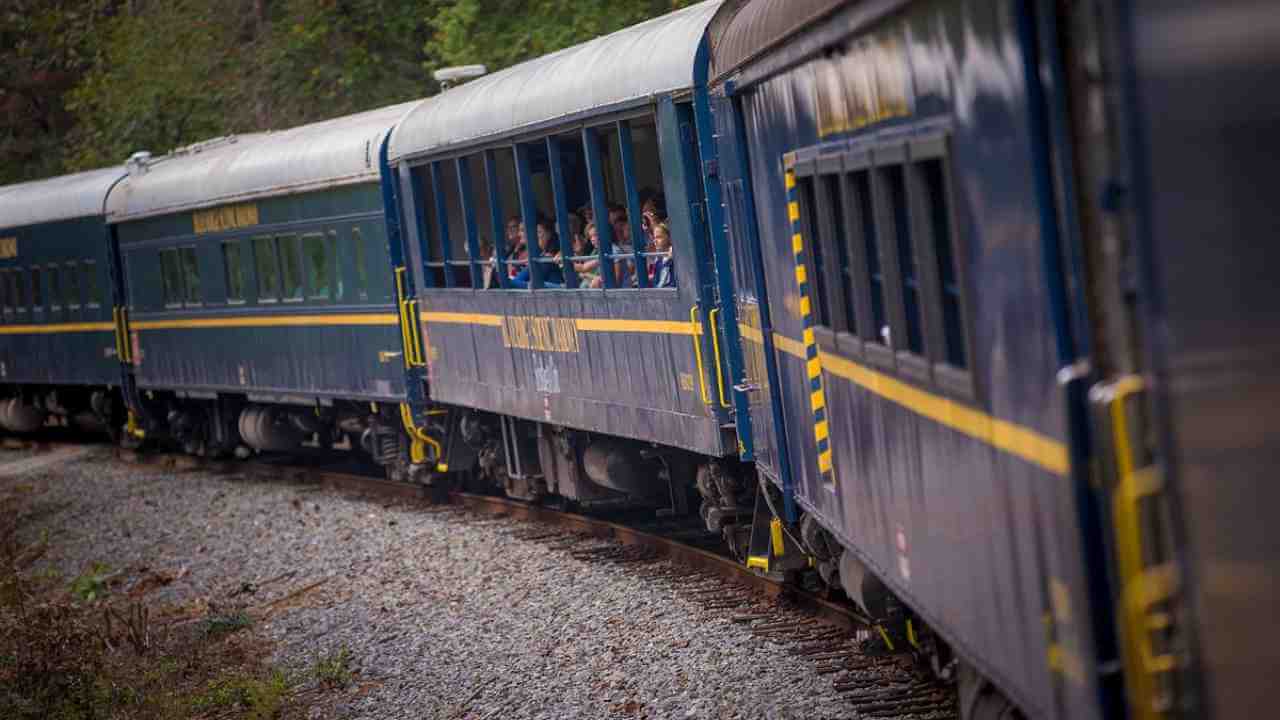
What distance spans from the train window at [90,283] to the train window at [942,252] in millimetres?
21872

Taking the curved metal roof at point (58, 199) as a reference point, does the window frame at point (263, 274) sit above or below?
below

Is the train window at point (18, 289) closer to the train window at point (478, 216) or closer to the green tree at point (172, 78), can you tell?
the green tree at point (172, 78)

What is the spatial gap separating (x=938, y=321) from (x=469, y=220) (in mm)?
10092

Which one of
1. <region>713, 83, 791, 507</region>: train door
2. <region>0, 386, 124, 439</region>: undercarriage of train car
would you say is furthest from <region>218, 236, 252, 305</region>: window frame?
<region>713, 83, 791, 507</region>: train door

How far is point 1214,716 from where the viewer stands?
3266 mm

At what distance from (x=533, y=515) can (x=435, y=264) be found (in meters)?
2.53

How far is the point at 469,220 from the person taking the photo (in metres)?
14.9

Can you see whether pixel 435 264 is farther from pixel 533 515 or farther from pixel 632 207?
pixel 632 207

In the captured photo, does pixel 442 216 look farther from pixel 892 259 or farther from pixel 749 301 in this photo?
pixel 892 259

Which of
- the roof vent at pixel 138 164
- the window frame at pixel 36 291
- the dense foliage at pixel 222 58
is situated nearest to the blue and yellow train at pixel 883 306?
the roof vent at pixel 138 164

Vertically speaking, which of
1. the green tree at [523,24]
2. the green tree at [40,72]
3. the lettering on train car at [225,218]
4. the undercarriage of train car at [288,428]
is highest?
the green tree at [40,72]

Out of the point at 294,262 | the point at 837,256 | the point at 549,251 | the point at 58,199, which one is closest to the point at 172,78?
the point at 58,199

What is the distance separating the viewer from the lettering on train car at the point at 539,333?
13.1 meters

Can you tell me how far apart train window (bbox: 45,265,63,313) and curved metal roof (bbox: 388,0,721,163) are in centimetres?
1169
